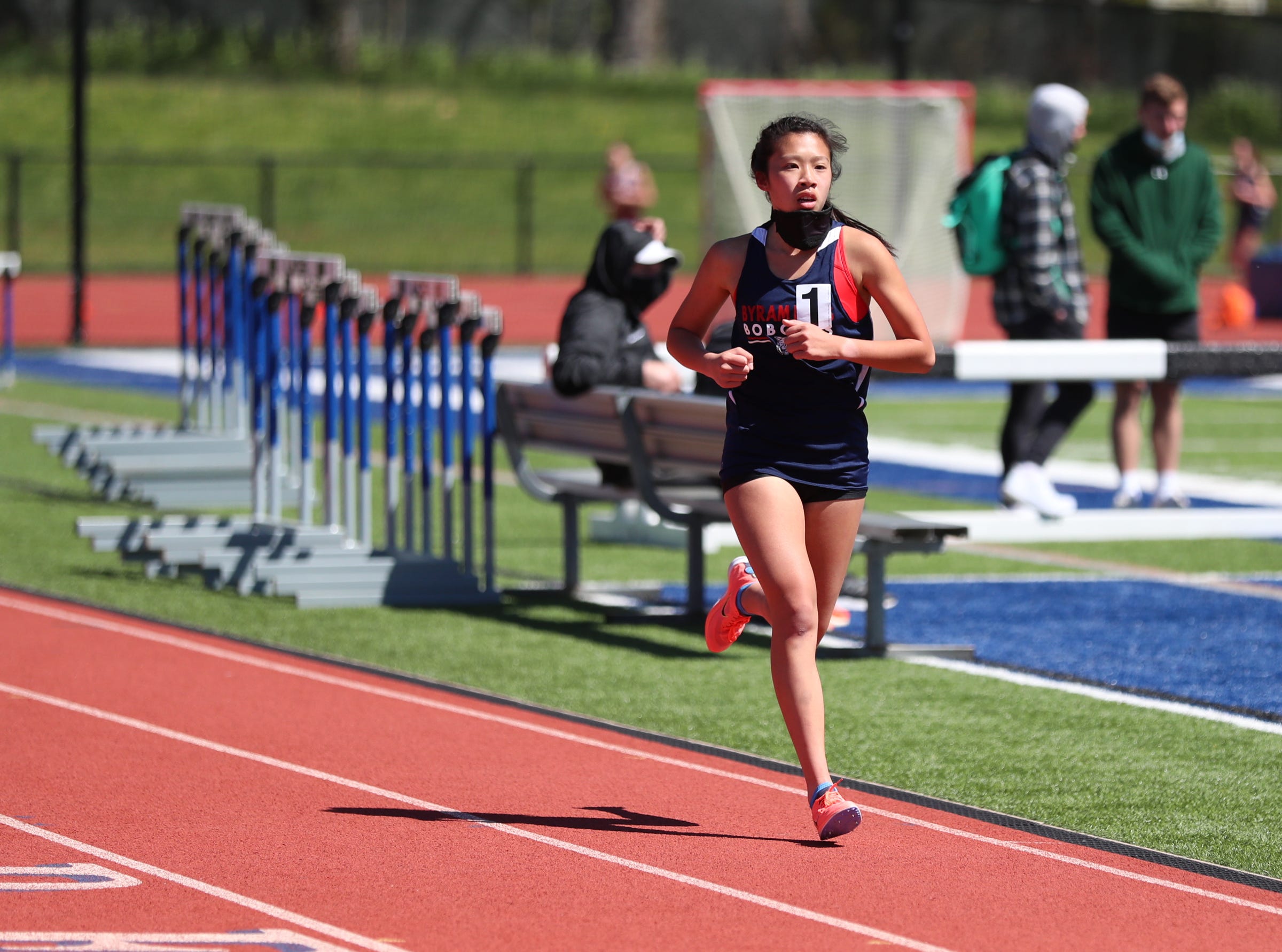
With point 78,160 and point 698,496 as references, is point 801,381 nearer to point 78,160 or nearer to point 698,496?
point 698,496

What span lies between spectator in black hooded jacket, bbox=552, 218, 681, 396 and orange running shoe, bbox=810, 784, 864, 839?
4.12 metres

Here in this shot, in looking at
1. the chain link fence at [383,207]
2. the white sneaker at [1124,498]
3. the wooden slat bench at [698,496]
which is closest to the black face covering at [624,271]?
the wooden slat bench at [698,496]

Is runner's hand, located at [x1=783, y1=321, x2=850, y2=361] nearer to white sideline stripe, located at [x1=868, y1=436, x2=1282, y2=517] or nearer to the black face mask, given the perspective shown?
the black face mask

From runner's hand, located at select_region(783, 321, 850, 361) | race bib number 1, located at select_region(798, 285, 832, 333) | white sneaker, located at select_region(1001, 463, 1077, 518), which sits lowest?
white sneaker, located at select_region(1001, 463, 1077, 518)

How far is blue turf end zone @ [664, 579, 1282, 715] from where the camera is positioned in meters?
8.70

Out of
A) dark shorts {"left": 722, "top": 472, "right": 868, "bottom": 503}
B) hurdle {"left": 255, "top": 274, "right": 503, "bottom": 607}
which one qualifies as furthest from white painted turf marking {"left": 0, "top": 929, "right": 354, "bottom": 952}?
hurdle {"left": 255, "top": 274, "right": 503, "bottom": 607}

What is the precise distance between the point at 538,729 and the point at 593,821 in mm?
1295

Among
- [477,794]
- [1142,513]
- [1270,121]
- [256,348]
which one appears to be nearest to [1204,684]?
[1142,513]

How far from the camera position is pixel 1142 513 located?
10633 millimetres

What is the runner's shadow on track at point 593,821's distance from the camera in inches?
246

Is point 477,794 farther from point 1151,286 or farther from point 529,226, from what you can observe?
point 529,226

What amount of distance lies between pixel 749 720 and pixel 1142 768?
136 centimetres

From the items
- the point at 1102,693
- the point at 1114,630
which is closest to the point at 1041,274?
the point at 1114,630

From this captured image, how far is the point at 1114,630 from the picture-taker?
9727mm
